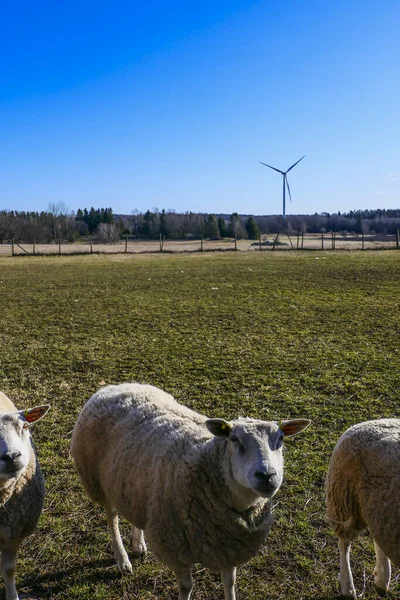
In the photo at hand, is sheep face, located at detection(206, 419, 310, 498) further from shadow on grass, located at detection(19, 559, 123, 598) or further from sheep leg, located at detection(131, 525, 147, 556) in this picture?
shadow on grass, located at detection(19, 559, 123, 598)

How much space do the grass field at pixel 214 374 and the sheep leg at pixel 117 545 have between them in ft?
0.27

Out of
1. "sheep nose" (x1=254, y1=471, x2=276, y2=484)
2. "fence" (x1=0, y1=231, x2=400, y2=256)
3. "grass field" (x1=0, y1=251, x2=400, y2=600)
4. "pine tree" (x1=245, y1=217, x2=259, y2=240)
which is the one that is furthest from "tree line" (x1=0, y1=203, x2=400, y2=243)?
"sheep nose" (x1=254, y1=471, x2=276, y2=484)

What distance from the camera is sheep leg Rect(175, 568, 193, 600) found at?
3.31 m

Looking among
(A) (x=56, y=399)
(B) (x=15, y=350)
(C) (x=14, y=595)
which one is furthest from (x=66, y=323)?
(C) (x=14, y=595)

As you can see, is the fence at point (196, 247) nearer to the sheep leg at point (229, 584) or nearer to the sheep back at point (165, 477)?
the sheep back at point (165, 477)

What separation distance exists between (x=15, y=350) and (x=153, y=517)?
24.6 feet

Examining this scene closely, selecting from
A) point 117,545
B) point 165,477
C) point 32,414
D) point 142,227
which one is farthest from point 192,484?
point 142,227

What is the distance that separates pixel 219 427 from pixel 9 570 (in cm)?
214

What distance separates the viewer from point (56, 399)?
7.10 meters

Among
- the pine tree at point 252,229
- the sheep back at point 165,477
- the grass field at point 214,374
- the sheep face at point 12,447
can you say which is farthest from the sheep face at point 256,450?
the pine tree at point 252,229

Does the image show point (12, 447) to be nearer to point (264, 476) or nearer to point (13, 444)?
point (13, 444)

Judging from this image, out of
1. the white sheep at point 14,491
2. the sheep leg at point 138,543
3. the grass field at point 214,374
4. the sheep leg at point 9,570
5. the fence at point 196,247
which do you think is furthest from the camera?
the fence at point 196,247

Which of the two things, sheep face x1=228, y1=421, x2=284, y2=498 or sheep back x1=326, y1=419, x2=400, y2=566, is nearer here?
sheep face x1=228, y1=421, x2=284, y2=498

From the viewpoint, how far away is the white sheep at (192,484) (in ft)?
10.3
